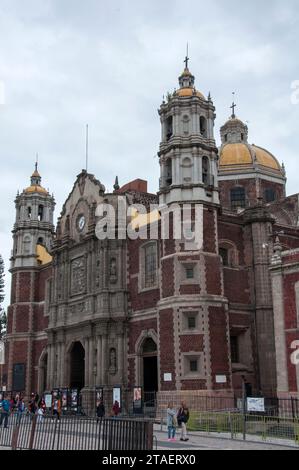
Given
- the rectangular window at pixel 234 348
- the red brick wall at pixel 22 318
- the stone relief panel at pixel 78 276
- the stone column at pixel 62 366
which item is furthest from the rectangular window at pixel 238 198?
the red brick wall at pixel 22 318

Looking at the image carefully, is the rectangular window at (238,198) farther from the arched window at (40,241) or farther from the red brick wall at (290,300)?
the red brick wall at (290,300)

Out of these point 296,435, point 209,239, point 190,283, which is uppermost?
point 209,239

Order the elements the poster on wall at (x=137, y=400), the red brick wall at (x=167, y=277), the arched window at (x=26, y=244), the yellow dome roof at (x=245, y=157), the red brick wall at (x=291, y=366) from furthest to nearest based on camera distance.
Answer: the arched window at (x=26, y=244), the yellow dome roof at (x=245, y=157), the red brick wall at (x=167, y=277), the poster on wall at (x=137, y=400), the red brick wall at (x=291, y=366)

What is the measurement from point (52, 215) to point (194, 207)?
24879mm

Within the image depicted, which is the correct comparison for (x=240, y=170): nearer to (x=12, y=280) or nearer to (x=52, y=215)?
(x=52, y=215)

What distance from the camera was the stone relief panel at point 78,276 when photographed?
4566cm

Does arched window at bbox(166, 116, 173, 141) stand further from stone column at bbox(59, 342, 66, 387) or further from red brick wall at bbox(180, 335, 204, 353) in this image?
stone column at bbox(59, 342, 66, 387)

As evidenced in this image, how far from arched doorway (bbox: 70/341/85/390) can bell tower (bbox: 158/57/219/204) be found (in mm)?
15128

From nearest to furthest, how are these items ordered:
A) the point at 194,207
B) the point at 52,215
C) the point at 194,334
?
the point at 194,334 → the point at 194,207 → the point at 52,215

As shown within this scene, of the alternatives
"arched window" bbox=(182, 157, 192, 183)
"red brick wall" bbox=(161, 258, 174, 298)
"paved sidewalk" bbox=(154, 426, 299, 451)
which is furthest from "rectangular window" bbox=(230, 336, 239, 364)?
"paved sidewalk" bbox=(154, 426, 299, 451)

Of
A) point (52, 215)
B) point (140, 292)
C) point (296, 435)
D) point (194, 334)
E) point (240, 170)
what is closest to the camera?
point (296, 435)

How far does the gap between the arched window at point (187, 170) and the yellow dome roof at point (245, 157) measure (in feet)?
53.1

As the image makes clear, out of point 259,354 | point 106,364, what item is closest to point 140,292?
point 106,364

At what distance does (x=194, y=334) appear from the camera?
34812 mm
